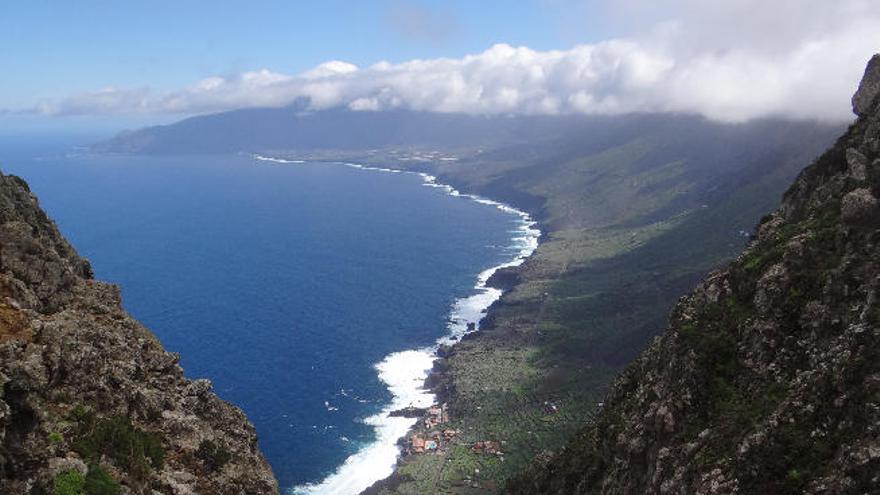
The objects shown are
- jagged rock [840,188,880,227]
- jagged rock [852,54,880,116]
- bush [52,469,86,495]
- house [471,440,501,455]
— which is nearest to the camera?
bush [52,469,86,495]

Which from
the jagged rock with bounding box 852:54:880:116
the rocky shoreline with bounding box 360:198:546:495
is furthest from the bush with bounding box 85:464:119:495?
the rocky shoreline with bounding box 360:198:546:495

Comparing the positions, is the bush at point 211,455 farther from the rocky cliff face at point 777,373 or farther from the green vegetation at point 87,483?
the rocky cliff face at point 777,373

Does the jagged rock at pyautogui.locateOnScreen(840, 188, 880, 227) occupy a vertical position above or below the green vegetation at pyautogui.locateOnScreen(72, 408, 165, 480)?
above

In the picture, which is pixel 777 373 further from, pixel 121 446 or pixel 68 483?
pixel 68 483

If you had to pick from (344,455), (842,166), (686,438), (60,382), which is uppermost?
(842,166)

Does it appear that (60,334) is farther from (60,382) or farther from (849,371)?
(849,371)

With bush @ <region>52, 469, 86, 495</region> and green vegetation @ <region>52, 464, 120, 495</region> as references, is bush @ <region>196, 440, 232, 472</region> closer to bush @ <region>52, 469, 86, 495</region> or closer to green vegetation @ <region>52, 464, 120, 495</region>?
green vegetation @ <region>52, 464, 120, 495</region>

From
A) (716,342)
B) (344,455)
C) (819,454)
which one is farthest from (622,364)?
(819,454)

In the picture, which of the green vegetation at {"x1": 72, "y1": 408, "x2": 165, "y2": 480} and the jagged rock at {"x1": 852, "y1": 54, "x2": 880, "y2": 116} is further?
the jagged rock at {"x1": 852, "y1": 54, "x2": 880, "y2": 116}
